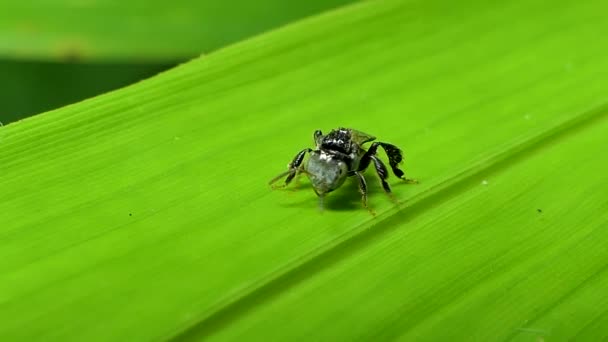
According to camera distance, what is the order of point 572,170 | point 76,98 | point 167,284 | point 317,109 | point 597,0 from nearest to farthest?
point 167,284 → point 572,170 → point 317,109 → point 597,0 → point 76,98

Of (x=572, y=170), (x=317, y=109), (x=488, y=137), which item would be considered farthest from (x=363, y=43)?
(x=572, y=170)

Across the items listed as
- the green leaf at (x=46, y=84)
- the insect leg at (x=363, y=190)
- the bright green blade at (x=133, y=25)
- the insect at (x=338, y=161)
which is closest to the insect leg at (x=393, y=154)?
the insect at (x=338, y=161)

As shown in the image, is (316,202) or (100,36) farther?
(100,36)

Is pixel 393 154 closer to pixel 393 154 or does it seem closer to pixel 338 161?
pixel 393 154

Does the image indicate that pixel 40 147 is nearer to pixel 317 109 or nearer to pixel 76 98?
pixel 317 109

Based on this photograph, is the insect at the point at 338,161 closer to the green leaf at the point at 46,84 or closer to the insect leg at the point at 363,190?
the insect leg at the point at 363,190

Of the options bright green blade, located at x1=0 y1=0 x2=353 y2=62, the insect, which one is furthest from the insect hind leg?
bright green blade, located at x1=0 y1=0 x2=353 y2=62

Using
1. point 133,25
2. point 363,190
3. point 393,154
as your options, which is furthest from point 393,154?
point 133,25
